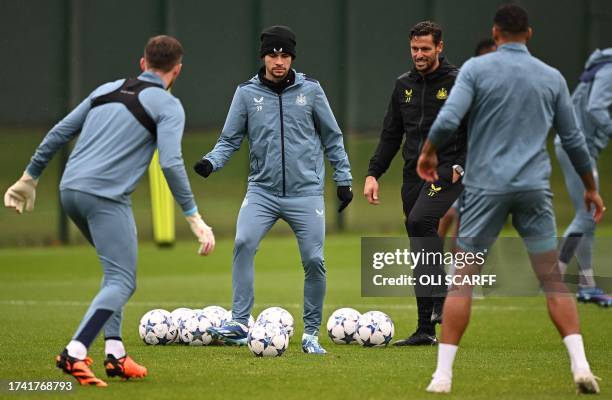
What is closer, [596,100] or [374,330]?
[374,330]

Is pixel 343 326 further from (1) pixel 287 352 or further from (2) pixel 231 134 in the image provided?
(2) pixel 231 134

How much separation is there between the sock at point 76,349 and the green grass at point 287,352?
207mm

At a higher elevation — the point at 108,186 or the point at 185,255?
the point at 108,186

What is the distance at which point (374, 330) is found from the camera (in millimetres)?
9703

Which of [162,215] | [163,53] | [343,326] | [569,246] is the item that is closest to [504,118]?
[163,53]

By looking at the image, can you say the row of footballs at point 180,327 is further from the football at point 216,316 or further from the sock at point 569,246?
the sock at point 569,246

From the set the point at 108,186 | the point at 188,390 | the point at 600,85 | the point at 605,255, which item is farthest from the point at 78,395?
the point at 605,255

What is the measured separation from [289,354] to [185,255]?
34.3 feet

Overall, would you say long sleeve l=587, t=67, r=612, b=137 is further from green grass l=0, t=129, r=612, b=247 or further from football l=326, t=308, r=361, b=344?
green grass l=0, t=129, r=612, b=247

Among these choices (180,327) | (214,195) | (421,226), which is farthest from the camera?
(214,195)

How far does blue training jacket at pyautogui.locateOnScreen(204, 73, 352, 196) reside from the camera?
9.43 metres

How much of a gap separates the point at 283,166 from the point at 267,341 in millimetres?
1375

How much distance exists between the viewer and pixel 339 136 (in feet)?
31.5

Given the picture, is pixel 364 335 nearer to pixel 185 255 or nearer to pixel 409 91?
pixel 409 91
